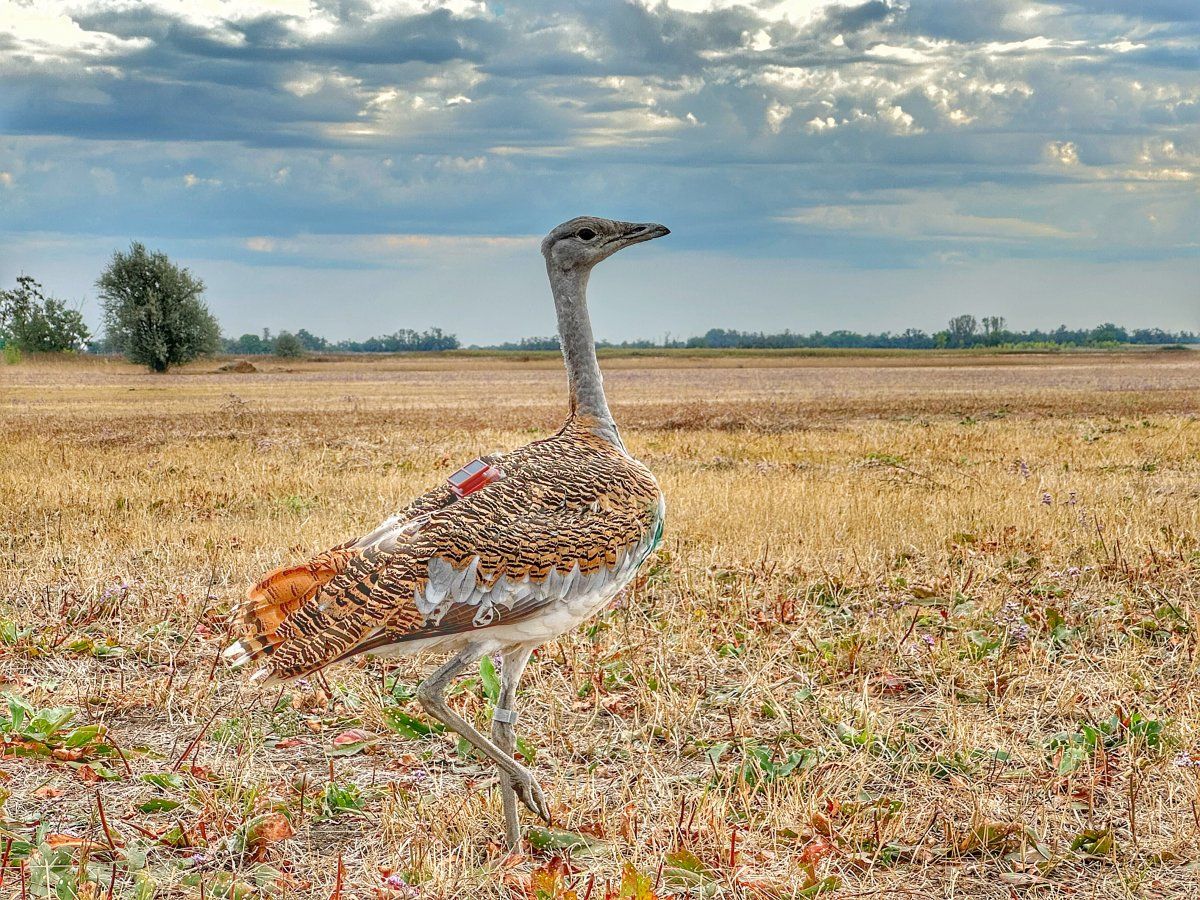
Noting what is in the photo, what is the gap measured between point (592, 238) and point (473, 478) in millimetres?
1640

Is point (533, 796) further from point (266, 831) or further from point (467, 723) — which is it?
point (266, 831)

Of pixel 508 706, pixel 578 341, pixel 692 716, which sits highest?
pixel 578 341

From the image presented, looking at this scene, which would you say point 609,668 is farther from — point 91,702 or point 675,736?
point 91,702

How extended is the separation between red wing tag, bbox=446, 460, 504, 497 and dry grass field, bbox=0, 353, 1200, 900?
142cm

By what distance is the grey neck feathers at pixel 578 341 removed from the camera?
5695 mm

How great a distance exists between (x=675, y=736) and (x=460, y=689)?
1.39 m

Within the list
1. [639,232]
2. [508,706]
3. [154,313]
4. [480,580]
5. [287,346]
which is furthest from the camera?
[287,346]

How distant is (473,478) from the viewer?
15.8 feet

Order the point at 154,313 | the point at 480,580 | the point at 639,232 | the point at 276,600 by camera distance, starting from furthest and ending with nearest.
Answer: the point at 154,313
the point at 639,232
the point at 276,600
the point at 480,580

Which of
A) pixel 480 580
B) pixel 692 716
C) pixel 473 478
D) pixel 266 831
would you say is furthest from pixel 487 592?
pixel 692 716

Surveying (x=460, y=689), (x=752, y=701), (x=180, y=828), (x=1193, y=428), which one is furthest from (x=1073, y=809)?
(x=1193, y=428)

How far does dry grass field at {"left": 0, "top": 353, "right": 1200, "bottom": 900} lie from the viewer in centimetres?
449

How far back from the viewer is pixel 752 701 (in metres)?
6.26

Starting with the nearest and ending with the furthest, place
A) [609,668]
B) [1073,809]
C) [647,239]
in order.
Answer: [1073,809] < [647,239] < [609,668]
